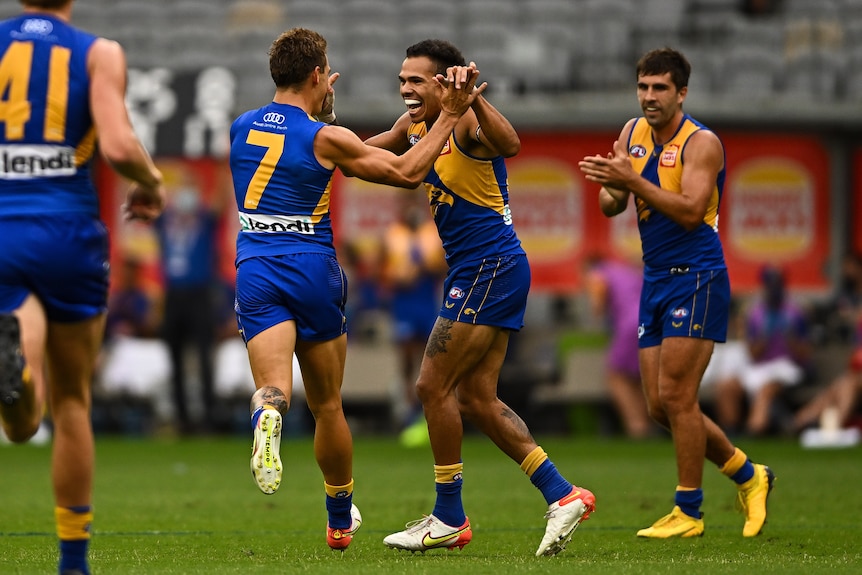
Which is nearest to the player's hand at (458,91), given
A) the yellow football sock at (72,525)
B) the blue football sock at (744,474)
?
the yellow football sock at (72,525)

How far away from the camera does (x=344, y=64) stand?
66.0 feet

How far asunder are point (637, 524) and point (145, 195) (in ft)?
13.3

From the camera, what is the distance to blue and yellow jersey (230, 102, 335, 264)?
6.38m

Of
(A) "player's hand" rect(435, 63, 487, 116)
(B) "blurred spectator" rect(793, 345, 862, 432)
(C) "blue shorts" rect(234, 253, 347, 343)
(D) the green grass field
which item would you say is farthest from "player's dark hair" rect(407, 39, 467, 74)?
(B) "blurred spectator" rect(793, 345, 862, 432)

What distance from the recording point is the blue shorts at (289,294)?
634 cm

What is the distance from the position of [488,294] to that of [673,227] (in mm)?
1307

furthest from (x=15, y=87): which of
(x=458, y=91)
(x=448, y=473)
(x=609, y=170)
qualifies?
(x=609, y=170)

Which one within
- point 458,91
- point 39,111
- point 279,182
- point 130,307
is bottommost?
point 130,307

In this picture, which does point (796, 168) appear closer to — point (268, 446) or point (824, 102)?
point (824, 102)

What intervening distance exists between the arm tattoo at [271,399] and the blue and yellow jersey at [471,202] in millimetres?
1433

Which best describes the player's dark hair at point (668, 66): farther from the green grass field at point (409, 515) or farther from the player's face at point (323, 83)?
the green grass field at point (409, 515)

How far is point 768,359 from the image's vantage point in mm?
15547

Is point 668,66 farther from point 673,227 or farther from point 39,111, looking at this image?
point 39,111

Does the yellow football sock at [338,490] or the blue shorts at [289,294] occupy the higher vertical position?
the blue shorts at [289,294]
